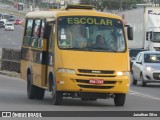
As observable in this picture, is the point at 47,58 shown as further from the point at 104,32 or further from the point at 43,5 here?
the point at 43,5

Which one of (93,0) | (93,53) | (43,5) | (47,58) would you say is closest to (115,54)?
(93,53)

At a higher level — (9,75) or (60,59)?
(60,59)

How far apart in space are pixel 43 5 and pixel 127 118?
527ft

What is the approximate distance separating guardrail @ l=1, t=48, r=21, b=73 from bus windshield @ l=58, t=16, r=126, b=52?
66.5 feet

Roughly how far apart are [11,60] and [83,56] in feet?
72.9

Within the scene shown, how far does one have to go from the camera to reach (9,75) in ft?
131

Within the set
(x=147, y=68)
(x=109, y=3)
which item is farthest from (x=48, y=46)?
(x=109, y=3)

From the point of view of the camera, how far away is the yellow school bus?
785 inches

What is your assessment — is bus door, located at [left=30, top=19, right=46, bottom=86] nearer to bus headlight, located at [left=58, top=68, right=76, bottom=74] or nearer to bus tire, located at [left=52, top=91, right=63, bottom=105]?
bus tire, located at [left=52, top=91, right=63, bottom=105]

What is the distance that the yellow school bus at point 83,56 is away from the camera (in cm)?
1994

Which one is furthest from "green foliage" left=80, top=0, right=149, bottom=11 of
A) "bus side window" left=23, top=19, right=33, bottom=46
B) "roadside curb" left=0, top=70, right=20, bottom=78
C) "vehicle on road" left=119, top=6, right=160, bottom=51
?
"bus side window" left=23, top=19, right=33, bottom=46

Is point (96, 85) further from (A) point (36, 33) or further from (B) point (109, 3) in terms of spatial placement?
(B) point (109, 3)

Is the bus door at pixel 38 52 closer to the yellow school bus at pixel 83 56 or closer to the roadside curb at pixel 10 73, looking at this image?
the yellow school bus at pixel 83 56

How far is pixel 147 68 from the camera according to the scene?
33.6 meters
